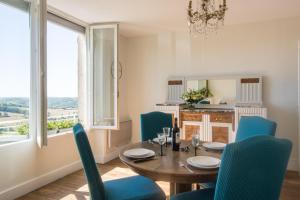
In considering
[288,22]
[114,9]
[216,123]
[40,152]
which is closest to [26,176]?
[40,152]

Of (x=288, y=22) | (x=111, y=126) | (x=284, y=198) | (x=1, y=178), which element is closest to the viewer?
(x=1, y=178)

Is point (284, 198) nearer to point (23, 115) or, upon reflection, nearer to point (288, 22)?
point (288, 22)

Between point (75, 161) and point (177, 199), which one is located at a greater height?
point (177, 199)

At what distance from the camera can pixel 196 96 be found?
13.8 ft

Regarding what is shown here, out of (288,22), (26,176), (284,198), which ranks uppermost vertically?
(288,22)

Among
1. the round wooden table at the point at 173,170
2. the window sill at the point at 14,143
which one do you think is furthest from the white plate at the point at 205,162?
the window sill at the point at 14,143

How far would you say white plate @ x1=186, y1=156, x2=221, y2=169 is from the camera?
5.01ft

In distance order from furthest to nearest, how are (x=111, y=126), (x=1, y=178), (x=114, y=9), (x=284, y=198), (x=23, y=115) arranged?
(x=111, y=126), (x=114, y=9), (x=23, y=115), (x=284, y=198), (x=1, y=178)

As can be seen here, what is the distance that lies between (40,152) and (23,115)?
54cm

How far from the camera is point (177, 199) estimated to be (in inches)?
64.8

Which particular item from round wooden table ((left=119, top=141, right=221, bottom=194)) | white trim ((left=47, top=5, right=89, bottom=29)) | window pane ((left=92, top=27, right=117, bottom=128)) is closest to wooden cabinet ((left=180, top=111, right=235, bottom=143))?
window pane ((left=92, top=27, right=117, bottom=128))

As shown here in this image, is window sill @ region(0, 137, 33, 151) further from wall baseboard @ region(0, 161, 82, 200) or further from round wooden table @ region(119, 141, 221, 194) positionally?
round wooden table @ region(119, 141, 221, 194)

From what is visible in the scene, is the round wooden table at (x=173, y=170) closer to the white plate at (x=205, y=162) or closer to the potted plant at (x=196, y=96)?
the white plate at (x=205, y=162)

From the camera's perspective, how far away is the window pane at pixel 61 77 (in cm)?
342
